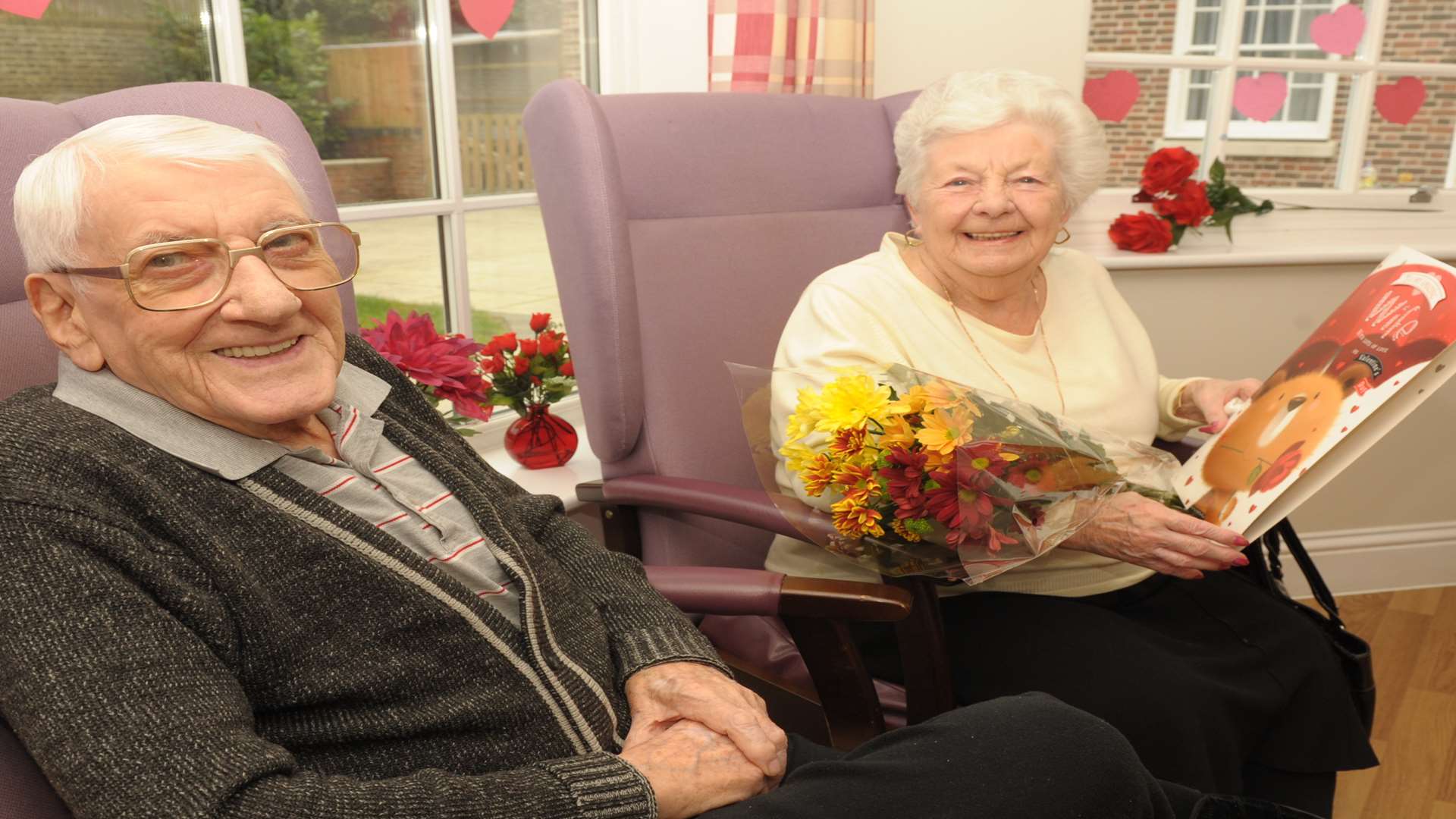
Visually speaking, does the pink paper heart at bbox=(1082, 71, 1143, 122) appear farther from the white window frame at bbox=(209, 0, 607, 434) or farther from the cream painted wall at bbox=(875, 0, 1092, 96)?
the white window frame at bbox=(209, 0, 607, 434)

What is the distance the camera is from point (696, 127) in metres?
1.82

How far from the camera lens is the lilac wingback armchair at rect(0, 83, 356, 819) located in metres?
0.82

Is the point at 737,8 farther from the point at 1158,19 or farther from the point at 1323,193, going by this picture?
the point at 1323,193

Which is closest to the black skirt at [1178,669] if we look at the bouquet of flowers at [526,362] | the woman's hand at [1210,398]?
the woman's hand at [1210,398]

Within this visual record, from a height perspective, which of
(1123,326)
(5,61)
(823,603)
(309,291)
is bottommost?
(823,603)

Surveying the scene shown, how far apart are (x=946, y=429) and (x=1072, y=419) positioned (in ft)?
1.61

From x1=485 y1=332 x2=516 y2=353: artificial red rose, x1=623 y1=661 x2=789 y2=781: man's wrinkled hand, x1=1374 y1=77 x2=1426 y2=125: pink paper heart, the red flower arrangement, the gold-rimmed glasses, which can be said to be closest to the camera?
the gold-rimmed glasses

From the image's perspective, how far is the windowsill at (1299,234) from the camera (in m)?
2.61

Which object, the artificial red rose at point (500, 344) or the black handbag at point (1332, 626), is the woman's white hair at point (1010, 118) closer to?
the black handbag at point (1332, 626)

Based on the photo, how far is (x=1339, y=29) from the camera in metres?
2.91

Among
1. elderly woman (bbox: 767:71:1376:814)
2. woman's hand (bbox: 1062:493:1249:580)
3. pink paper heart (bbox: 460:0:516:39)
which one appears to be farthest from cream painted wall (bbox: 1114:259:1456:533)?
pink paper heart (bbox: 460:0:516:39)

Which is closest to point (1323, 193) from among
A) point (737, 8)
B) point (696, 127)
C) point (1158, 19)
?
point (1158, 19)

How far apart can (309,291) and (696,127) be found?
0.88m

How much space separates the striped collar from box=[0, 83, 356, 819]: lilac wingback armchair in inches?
2.4
